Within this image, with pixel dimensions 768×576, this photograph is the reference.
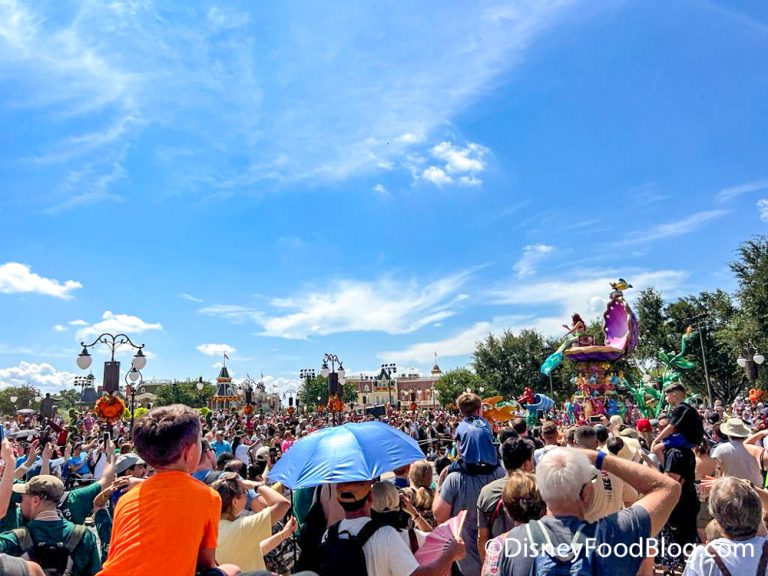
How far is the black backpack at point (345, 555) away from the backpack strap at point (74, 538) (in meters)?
2.09

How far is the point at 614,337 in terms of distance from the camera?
25609 mm

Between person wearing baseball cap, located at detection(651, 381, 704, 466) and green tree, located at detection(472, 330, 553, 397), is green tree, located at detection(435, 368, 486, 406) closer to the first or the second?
green tree, located at detection(472, 330, 553, 397)

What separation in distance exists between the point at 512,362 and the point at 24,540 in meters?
54.7

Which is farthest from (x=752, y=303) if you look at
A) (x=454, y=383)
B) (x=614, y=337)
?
(x=454, y=383)

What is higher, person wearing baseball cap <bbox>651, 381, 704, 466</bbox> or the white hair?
the white hair

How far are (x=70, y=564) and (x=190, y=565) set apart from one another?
214 cm

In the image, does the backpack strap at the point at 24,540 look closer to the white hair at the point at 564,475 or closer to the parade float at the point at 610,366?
the white hair at the point at 564,475

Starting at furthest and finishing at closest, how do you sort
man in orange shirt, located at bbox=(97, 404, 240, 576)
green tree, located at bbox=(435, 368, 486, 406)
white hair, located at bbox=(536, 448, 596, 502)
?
green tree, located at bbox=(435, 368, 486, 406) → white hair, located at bbox=(536, 448, 596, 502) → man in orange shirt, located at bbox=(97, 404, 240, 576)

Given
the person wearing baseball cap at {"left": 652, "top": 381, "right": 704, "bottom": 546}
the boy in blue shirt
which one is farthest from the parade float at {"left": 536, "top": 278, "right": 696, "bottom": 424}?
the boy in blue shirt

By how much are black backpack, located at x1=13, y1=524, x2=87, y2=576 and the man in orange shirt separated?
6.15 ft

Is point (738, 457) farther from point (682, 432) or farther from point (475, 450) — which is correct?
point (475, 450)

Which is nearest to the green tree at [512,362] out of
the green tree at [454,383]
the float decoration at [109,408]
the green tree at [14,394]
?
the green tree at [454,383]

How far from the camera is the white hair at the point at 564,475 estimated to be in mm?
2221

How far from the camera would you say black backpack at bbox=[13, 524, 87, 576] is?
11.0 ft
